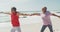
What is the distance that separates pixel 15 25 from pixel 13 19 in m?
0.23

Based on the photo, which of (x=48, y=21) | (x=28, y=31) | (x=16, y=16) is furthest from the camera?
(x=28, y=31)

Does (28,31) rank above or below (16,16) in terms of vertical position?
below

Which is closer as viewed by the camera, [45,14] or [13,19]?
[13,19]

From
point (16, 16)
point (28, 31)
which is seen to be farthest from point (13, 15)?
point (28, 31)

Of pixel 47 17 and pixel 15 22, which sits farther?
pixel 47 17

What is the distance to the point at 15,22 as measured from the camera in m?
8.52

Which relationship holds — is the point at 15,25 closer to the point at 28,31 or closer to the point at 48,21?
the point at 48,21

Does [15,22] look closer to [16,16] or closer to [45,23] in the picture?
[16,16]

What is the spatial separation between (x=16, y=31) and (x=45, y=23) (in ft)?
3.85

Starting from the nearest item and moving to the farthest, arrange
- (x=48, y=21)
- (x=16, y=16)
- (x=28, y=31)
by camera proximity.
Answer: (x=16, y=16), (x=48, y=21), (x=28, y=31)

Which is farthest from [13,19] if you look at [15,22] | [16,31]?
[16,31]

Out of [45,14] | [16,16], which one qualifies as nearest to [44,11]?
[45,14]

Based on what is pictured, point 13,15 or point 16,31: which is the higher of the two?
point 13,15

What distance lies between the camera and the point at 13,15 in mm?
8523
